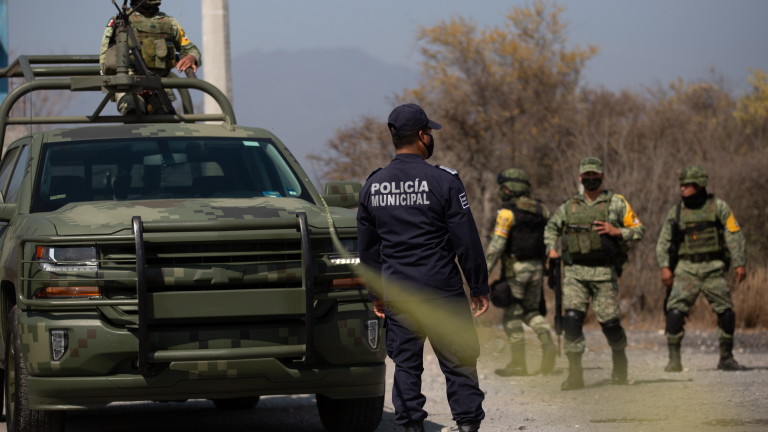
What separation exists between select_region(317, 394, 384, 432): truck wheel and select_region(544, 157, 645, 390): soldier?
10.6 feet

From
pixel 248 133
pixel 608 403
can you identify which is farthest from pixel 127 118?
pixel 608 403

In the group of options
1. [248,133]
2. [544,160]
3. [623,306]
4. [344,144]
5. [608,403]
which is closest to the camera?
[248,133]

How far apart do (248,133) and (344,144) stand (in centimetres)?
1842

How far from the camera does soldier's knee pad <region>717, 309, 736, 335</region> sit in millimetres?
11086

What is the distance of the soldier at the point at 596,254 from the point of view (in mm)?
10344

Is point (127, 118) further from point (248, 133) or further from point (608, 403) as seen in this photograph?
point (608, 403)

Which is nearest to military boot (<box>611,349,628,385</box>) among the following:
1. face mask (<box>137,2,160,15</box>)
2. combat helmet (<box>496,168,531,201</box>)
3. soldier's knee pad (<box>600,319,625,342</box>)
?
soldier's knee pad (<box>600,319,625,342</box>)

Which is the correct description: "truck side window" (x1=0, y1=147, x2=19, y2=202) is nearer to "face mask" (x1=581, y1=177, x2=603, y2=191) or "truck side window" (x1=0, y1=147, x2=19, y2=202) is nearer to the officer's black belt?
"face mask" (x1=581, y1=177, x2=603, y2=191)

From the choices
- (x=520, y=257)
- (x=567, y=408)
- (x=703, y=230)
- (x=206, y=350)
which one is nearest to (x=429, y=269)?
(x=206, y=350)

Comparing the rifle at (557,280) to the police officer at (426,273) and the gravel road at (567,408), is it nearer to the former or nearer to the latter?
the gravel road at (567,408)

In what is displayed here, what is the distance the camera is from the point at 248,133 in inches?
321

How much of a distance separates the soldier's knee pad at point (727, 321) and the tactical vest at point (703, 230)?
0.51 m

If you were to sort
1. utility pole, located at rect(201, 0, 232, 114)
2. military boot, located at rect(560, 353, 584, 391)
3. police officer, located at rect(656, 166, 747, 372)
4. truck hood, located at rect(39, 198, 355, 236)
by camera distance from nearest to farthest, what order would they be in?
truck hood, located at rect(39, 198, 355, 236)
military boot, located at rect(560, 353, 584, 391)
police officer, located at rect(656, 166, 747, 372)
utility pole, located at rect(201, 0, 232, 114)

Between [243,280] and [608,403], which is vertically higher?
[243,280]
